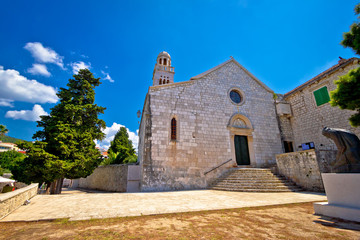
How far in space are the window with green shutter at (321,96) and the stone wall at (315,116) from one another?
0.78ft

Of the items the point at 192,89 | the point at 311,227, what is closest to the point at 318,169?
the point at 311,227

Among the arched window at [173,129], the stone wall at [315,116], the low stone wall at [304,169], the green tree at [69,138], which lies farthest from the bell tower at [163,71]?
the low stone wall at [304,169]

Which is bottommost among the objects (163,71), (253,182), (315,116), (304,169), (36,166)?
(253,182)

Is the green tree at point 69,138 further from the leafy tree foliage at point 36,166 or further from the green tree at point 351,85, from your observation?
the green tree at point 351,85

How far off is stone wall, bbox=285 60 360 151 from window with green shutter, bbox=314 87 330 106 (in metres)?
0.24

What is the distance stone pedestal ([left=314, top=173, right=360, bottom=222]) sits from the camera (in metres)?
3.40

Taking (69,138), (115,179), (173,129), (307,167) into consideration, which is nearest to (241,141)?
(307,167)

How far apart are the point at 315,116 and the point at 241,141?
593 centimetres

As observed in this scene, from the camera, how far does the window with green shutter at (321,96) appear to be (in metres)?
11.8

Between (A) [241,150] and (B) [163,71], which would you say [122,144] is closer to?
(B) [163,71]

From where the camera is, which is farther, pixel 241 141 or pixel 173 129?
pixel 241 141

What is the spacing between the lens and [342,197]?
12.0ft

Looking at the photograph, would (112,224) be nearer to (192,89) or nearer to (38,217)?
(38,217)

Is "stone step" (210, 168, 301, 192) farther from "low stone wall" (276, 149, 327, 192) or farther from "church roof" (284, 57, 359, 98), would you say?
"church roof" (284, 57, 359, 98)
